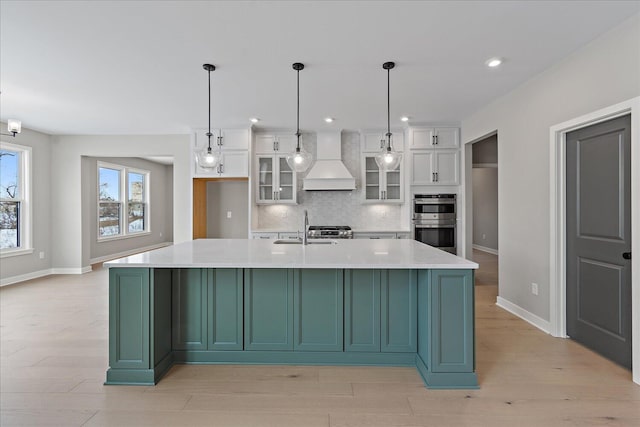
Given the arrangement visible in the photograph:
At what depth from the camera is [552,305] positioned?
3264 mm

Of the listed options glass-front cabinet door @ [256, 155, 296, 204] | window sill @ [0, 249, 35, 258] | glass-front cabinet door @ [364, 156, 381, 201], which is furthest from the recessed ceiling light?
window sill @ [0, 249, 35, 258]

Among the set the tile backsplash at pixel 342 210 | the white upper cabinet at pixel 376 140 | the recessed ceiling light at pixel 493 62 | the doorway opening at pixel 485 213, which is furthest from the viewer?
the doorway opening at pixel 485 213

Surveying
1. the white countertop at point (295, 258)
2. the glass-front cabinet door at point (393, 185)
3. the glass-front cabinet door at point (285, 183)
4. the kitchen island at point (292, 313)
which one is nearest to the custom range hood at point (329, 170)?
the glass-front cabinet door at point (285, 183)

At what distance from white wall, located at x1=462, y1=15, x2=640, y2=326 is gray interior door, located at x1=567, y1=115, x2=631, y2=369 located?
0.22 m

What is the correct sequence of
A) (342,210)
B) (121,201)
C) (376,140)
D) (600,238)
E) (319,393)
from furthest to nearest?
(121,201)
(342,210)
(376,140)
(600,238)
(319,393)

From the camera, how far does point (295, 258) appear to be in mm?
2457

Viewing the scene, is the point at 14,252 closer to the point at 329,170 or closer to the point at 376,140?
the point at 329,170

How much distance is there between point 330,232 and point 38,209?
503 centimetres

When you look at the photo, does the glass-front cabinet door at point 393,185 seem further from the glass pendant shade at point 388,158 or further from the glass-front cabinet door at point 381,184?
the glass pendant shade at point 388,158

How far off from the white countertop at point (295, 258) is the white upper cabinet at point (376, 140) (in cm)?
300

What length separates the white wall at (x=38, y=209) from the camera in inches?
221

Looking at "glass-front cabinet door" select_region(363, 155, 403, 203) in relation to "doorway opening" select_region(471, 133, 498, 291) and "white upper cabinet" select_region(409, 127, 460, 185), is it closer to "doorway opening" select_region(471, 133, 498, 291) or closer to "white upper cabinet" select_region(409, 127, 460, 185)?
"white upper cabinet" select_region(409, 127, 460, 185)

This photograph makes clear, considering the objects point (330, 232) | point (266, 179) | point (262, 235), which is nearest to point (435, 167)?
point (330, 232)

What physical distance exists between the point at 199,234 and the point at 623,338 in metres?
5.56
